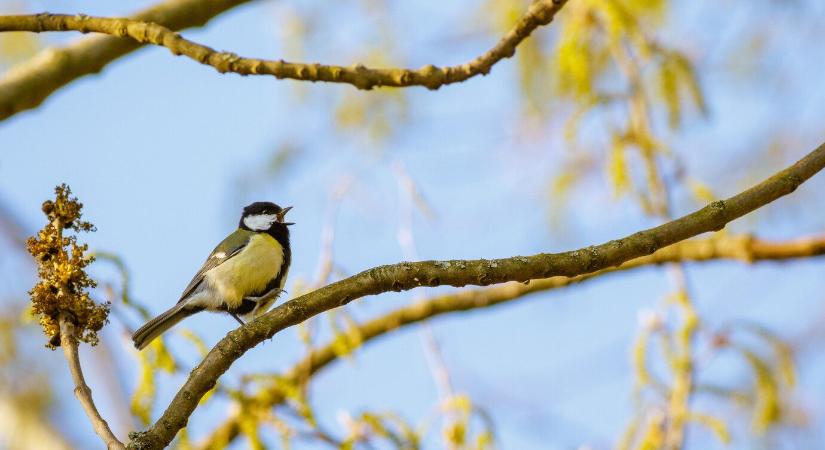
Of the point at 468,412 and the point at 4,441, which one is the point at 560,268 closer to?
the point at 468,412

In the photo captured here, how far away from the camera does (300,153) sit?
596cm

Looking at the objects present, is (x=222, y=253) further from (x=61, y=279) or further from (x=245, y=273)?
(x=61, y=279)

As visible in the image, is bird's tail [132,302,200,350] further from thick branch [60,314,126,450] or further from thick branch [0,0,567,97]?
thick branch [60,314,126,450]

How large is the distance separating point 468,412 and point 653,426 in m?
0.74

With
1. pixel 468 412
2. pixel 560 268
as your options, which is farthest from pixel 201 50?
pixel 468 412

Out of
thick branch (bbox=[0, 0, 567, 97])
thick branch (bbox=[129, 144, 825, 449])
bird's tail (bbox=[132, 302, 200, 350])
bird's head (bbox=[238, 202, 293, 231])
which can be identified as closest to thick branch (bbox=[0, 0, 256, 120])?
thick branch (bbox=[0, 0, 567, 97])

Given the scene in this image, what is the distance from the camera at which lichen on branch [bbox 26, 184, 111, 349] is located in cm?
208

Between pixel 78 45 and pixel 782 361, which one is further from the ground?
pixel 78 45

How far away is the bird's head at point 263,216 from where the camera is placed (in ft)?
14.7

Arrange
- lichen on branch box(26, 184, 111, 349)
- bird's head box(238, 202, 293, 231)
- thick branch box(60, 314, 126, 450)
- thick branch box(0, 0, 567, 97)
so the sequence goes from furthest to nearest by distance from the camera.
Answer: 1. bird's head box(238, 202, 293, 231)
2. thick branch box(0, 0, 567, 97)
3. lichen on branch box(26, 184, 111, 349)
4. thick branch box(60, 314, 126, 450)

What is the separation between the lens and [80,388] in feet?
6.32

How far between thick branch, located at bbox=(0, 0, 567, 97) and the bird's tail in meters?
1.12

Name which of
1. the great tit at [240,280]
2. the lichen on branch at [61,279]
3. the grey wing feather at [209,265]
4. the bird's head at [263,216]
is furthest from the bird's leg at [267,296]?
the lichen on branch at [61,279]

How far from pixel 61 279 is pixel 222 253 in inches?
81.9
